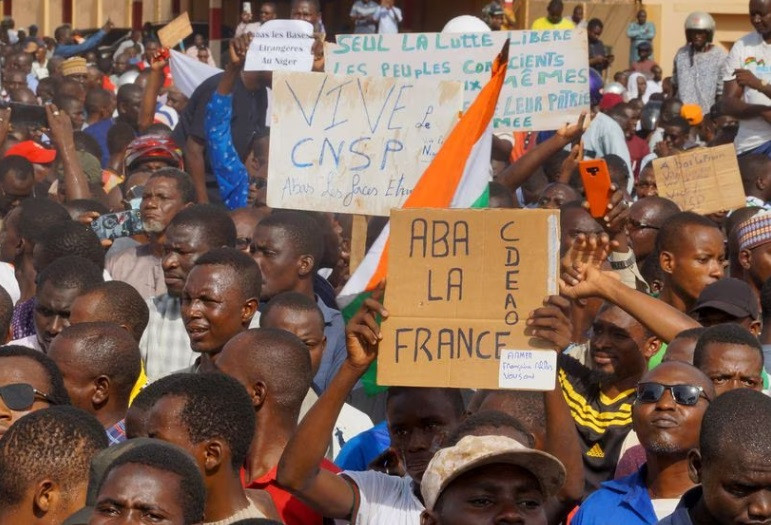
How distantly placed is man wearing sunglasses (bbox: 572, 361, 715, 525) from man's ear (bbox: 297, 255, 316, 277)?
114 inches

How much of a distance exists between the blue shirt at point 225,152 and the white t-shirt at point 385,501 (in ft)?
18.0

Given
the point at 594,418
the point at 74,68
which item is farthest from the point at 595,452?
the point at 74,68

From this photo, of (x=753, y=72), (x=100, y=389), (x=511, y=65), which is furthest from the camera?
(x=753, y=72)

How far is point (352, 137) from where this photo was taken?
845 cm

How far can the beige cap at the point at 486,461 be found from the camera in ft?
14.1

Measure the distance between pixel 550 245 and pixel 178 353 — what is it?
281cm

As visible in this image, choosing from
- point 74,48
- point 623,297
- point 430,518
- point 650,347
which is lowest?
point 430,518

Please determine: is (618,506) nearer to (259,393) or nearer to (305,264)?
(259,393)

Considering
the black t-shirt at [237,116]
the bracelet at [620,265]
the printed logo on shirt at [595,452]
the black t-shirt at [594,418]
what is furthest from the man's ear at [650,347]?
the black t-shirt at [237,116]

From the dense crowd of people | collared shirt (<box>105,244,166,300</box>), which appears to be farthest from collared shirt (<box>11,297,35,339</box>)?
collared shirt (<box>105,244,166,300</box>)

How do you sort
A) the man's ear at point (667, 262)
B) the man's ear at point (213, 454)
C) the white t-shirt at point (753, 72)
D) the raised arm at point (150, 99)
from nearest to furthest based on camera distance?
the man's ear at point (213, 454) → the man's ear at point (667, 262) → the white t-shirt at point (753, 72) → the raised arm at point (150, 99)

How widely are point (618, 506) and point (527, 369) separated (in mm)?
613

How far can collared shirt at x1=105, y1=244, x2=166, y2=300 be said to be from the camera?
8523 millimetres

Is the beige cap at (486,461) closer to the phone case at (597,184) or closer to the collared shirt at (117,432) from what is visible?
the collared shirt at (117,432)
